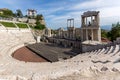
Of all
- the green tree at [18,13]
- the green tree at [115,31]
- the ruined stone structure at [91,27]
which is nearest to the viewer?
the ruined stone structure at [91,27]

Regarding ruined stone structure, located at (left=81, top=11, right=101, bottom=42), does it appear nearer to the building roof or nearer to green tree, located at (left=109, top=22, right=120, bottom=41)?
the building roof

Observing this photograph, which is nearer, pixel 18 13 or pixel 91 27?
pixel 91 27

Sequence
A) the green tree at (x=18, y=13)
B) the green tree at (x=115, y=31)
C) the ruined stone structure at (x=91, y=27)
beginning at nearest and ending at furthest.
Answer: the ruined stone structure at (x=91, y=27), the green tree at (x=115, y=31), the green tree at (x=18, y=13)

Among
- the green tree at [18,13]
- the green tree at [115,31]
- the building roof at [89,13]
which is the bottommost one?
the green tree at [115,31]

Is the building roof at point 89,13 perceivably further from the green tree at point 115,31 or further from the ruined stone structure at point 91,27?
the green tree at point 115,31

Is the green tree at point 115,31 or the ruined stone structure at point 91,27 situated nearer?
the ruined stone structure at point 91,27

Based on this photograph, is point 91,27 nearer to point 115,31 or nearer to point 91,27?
point 91,27

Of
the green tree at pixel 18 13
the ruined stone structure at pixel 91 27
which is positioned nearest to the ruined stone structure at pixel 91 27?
the ruined stone structure at pixel 91 27

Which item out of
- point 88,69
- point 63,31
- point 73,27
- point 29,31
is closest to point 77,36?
point 73,27

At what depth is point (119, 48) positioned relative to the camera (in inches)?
634

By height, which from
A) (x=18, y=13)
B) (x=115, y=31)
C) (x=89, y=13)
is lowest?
(x=115, y=31)

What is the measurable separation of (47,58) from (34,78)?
14.3 metres

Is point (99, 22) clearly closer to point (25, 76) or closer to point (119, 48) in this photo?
point (119, 48)

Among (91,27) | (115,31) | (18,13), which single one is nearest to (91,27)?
(91,27)
